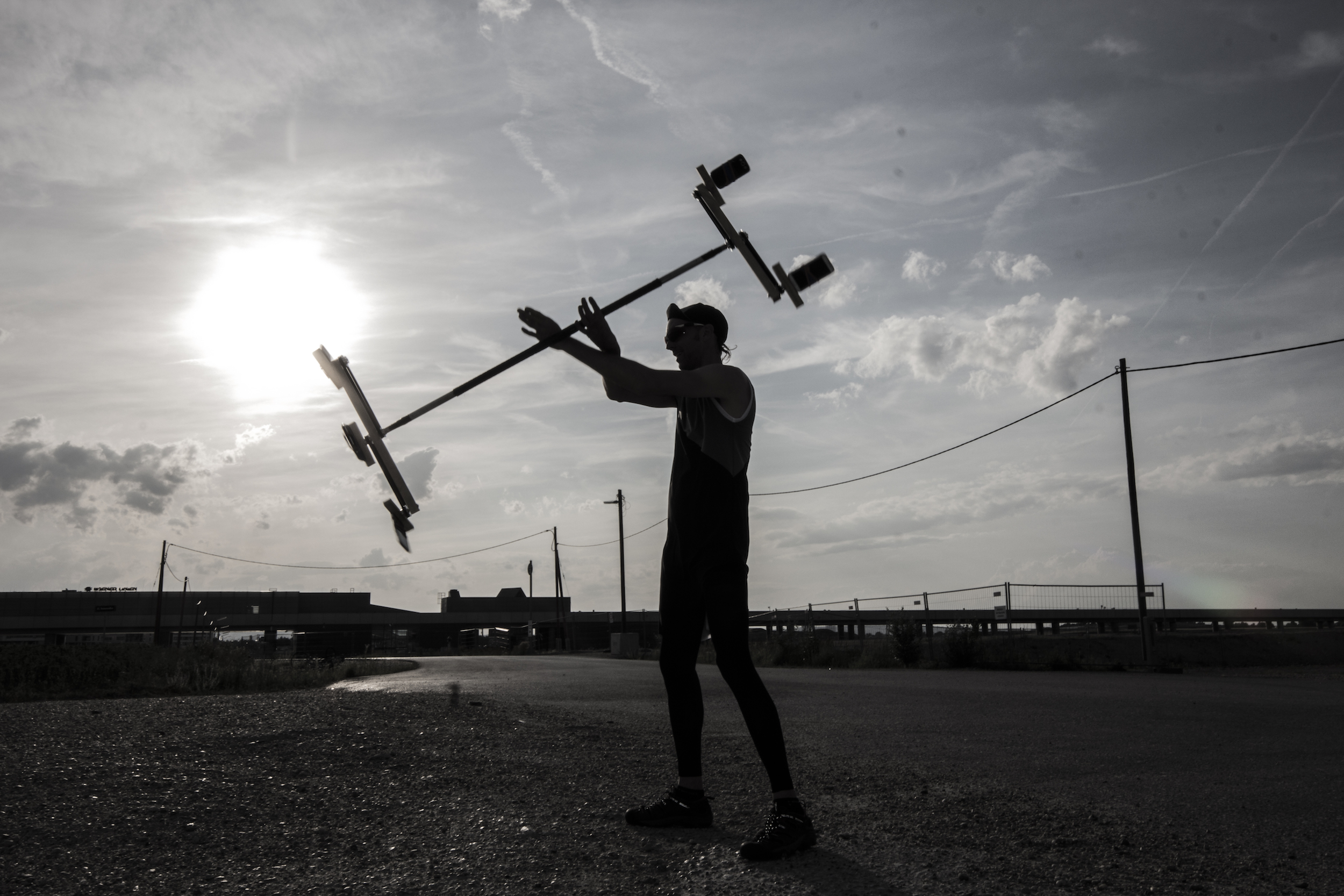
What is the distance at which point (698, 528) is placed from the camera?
3.19 metres

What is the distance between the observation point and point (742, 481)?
10.9ft

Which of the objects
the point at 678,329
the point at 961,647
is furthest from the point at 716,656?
the point at 961,647

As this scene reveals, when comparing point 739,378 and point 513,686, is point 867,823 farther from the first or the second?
point 513,686

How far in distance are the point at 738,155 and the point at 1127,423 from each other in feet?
63.7

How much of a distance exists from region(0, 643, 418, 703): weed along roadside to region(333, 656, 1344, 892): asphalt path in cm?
412

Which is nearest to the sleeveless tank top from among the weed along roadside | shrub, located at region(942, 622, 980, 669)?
the weed along roadside

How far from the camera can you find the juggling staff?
388 centimetres

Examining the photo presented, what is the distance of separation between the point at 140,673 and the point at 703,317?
12.9 metres

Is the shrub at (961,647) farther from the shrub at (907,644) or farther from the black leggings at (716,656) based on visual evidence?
the black leggings at (716,656)

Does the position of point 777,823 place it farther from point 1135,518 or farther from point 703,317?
point 1135,518

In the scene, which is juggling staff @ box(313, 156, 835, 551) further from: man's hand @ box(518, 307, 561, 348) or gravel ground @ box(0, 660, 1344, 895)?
gravel ground @ box(0, 660, 1344, 895)

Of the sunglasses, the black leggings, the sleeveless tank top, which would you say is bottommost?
the black leggings

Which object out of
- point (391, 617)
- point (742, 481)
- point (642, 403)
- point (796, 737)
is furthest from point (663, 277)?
point (391, 617)

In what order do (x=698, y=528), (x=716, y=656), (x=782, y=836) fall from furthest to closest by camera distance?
(x=698, y=528) < (x=716, y=656) < (x=782, y=836)
